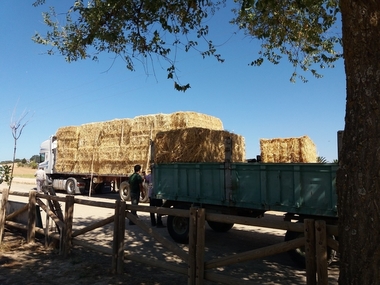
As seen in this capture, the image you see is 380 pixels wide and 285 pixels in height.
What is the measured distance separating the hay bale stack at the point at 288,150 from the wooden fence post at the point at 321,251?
9.97 meters

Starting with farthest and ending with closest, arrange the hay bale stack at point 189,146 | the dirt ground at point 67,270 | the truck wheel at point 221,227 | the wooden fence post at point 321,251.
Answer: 1. the truck wheel at point 221,227
2. the hay bale stack at point 189,146
3. the dirt ground at point 67,270
4. the wooden fence post at point 321,251

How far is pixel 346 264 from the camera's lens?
9.44 ft

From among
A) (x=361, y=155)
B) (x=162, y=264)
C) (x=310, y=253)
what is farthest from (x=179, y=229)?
(x=361, y=155)

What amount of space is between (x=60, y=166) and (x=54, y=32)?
16.2 metres

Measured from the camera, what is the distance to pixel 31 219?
7.71 meters

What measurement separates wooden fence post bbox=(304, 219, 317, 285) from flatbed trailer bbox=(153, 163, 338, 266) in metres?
2.21

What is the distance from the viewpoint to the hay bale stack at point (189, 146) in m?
9.07

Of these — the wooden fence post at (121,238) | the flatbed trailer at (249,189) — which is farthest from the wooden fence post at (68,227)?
the flatbed trailer at (249,189)

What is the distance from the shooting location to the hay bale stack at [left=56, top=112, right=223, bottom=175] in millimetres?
16922

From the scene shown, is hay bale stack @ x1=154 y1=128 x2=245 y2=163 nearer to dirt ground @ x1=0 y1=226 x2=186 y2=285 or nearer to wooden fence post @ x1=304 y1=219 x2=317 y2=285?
dirt ground @ x1=0 y1=226 x2=186 y2=285

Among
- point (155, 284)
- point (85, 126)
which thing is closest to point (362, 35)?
point (155, 284)

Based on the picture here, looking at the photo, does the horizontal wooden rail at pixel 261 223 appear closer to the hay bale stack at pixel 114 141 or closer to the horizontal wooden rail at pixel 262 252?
the horizontal wooden rail at pixel 262 252

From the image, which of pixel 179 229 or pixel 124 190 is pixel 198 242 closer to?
pixel 179 229

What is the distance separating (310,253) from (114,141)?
16.4 meters
